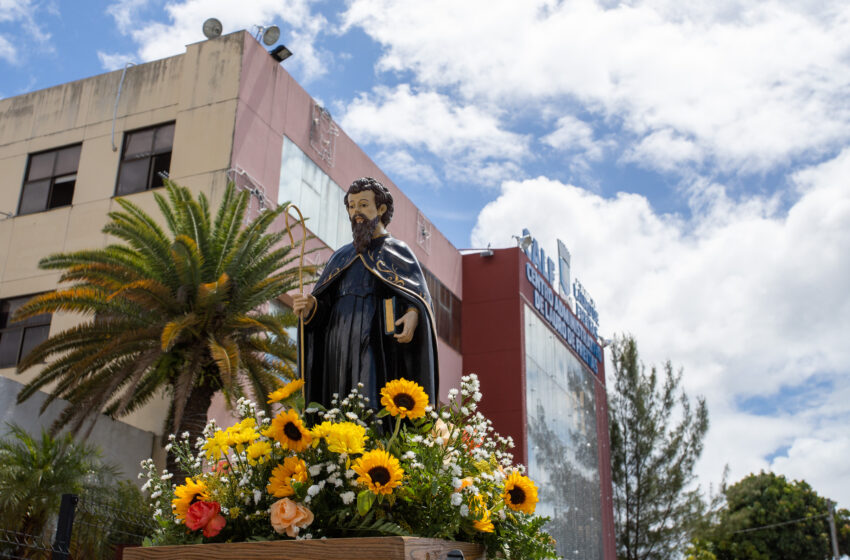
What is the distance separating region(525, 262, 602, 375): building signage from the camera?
31.3 meters

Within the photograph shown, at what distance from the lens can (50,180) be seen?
21.1m

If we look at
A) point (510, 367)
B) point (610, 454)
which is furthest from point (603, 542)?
point (510, 367)

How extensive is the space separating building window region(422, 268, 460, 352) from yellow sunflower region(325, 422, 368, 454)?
75.2 feet

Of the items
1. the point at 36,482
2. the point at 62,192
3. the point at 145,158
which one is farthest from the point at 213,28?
the point at 36,482

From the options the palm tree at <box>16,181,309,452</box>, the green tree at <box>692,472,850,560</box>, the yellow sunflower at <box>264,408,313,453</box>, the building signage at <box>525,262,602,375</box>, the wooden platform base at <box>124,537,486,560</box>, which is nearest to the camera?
the wooden platform base at <box>124,537,486,560</box>

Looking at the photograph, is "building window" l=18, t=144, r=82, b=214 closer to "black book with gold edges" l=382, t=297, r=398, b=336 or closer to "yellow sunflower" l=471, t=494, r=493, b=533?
"black book with gold edges" l=382, t=297, r=398, b=336

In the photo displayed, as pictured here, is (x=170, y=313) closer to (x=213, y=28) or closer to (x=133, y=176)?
(x=133, y=176)

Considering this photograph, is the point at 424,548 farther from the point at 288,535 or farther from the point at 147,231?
the point at 147,231

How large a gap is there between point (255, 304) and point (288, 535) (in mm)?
10839

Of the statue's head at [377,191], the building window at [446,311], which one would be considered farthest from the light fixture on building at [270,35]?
the statue's head at [377,191]

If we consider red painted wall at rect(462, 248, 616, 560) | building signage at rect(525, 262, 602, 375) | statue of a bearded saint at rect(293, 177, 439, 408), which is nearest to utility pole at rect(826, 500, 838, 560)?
building signage at rect(525, 262, 602, 375)

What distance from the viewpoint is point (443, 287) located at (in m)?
28.5

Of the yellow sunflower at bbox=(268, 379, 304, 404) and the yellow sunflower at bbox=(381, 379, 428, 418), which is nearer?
the yellow sunflower at bbox=(381, 379, 428, 418)

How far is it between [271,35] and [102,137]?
183 inches
